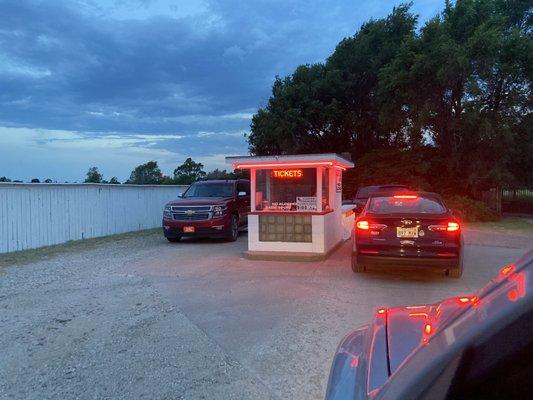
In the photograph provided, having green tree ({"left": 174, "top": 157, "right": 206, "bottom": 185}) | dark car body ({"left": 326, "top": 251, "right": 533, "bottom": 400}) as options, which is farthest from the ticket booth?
green tree ({"left": 174, "top": 157, "right": 206, "bottom": 185})

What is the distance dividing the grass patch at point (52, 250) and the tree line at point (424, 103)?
12973 millimetres

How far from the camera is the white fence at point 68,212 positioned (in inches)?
528

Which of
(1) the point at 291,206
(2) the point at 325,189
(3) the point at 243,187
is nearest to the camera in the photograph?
(1) the point at 291,206

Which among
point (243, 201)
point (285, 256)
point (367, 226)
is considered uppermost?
point (243, 201)

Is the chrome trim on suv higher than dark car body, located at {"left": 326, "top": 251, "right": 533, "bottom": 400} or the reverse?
the reverse

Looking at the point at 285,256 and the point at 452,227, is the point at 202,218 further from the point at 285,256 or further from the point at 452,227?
the point at 452,227

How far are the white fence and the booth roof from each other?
638cm

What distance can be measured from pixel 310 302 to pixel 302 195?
4.77 metres

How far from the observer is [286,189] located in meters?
11.8

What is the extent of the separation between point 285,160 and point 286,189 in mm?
829

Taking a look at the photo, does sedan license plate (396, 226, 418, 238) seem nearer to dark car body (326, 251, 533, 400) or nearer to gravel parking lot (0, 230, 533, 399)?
gravel parking lot (0, 230, 533, 399)

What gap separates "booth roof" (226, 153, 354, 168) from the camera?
11070 mm

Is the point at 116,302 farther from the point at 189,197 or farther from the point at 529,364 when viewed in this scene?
the point at 189,197

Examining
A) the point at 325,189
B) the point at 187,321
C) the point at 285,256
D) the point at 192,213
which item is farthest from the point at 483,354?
the point at 192,213
